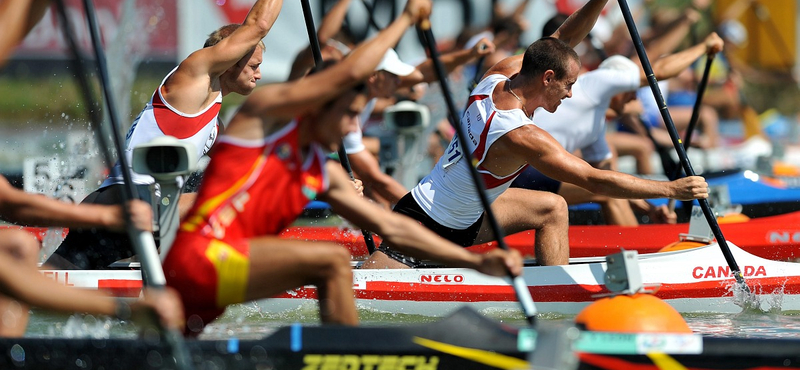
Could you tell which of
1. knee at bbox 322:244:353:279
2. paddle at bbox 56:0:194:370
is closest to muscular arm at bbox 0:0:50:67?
paddle at bbox 56:0:194:370

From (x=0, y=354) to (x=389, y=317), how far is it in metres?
2.84

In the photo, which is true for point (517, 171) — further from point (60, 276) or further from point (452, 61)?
point (452, 61)

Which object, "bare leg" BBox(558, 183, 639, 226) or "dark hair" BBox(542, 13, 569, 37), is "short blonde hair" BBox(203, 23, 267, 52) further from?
"bare leg" BBox(558, 183, 639, 226)

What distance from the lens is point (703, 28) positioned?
14.6 m

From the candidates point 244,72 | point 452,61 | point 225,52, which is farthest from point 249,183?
point 452,61

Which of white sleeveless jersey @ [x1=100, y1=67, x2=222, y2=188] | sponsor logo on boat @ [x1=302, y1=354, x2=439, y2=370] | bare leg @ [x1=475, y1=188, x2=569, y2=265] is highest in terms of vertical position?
white sleeveless jersey @ [x1=100, y1=67, x2=222, y2=188]

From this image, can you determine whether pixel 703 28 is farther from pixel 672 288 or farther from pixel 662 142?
pixel 672 288

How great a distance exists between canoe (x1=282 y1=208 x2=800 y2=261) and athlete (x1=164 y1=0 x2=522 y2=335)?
11.9ft

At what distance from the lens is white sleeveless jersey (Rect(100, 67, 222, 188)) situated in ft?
17.6

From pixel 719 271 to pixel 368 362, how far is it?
3.28m

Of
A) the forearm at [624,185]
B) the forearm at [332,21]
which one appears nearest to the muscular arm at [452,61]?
the forearm at [332,21]

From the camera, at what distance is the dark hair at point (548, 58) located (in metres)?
5.36

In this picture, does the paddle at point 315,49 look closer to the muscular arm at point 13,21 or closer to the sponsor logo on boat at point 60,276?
the sponsor logo on boat at point 60,276

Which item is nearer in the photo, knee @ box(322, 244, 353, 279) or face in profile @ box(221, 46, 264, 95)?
knee @ box(322, 244, 353, 279)
